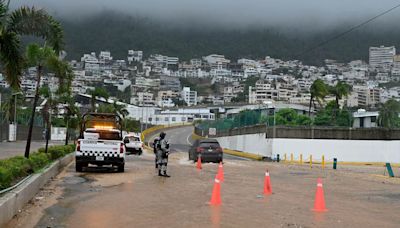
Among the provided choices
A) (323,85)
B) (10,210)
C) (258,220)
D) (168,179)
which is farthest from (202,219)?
(323,85)

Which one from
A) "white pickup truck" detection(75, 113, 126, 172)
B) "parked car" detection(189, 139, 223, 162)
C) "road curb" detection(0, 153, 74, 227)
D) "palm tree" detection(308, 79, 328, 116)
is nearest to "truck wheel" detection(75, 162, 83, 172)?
"white pickup truck" detection(75, 113, 126, 172)

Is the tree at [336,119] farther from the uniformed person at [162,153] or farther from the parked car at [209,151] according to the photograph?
the uniformed person at [162,153]

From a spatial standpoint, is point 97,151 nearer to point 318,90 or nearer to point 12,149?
point 12,149

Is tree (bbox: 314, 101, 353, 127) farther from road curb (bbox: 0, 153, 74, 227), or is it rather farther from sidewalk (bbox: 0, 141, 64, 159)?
road curb (bbox: 0, 153, 74, 227)

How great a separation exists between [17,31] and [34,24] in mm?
1011

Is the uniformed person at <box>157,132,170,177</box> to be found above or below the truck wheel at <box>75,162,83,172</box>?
above

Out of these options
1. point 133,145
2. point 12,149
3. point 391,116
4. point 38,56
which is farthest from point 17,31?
point 391,116

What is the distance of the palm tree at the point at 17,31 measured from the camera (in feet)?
43.2

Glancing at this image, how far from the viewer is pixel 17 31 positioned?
14.9m

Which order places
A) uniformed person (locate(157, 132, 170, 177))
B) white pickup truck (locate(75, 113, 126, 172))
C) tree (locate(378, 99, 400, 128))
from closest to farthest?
uniformed person (locate(157, 132, 170, 177))
white pickup truck (locate(75, 113, 126, 172))
tree (locate(378, 99, 400, 128))

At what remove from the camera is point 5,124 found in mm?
62781

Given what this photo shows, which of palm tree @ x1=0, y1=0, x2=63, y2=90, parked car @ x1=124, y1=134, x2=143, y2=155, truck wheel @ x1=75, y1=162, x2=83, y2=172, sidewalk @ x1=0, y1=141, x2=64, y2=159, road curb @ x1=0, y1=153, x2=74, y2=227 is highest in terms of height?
palm tree @ x1=0, y1=0, x2=63, y2=90

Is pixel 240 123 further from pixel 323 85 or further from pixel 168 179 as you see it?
pixel 168 179

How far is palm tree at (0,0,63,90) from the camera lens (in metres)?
13.2
